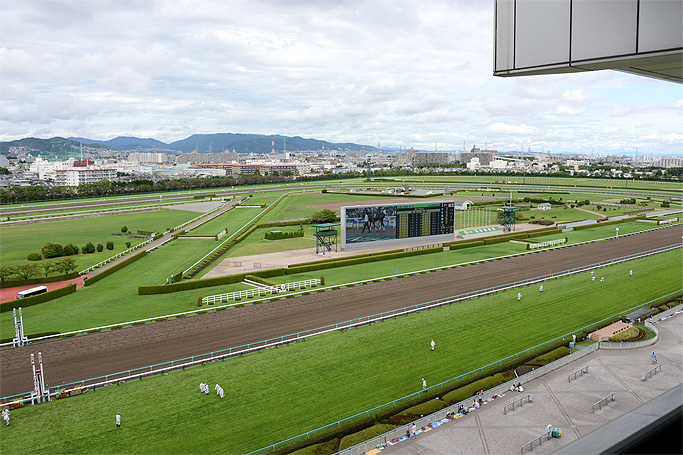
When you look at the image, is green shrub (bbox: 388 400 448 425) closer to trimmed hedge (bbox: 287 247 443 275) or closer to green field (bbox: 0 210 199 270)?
trimmed hedge (bbox: 287 247 443 275)

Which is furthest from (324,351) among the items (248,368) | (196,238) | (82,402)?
(196,238)

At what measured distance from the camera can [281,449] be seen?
15.5 m

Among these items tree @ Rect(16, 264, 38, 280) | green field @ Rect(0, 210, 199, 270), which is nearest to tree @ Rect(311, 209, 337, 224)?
green field @ Rect(0, 210, 199, 270)

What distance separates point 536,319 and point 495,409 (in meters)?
10.5

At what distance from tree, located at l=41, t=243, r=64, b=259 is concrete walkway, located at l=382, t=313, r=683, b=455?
3993 cm

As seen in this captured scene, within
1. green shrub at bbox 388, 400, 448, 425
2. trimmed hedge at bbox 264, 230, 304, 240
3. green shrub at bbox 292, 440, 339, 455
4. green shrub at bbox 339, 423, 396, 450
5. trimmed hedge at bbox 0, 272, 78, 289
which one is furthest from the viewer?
trimmed hedge at bbox 264, 230, 304, 240

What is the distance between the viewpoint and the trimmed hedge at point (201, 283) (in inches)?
1288

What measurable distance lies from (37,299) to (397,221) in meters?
29.1

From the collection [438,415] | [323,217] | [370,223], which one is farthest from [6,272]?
[323,217]

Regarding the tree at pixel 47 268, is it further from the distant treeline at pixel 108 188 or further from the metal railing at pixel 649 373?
the distant treeline at pixel 108 188

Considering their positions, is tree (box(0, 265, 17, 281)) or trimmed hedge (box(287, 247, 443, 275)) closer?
tree (box(0, 265, 17, 281))

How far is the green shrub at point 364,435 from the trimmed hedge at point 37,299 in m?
24.4

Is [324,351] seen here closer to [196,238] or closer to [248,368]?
[248,368]

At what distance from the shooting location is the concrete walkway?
15.7 m
